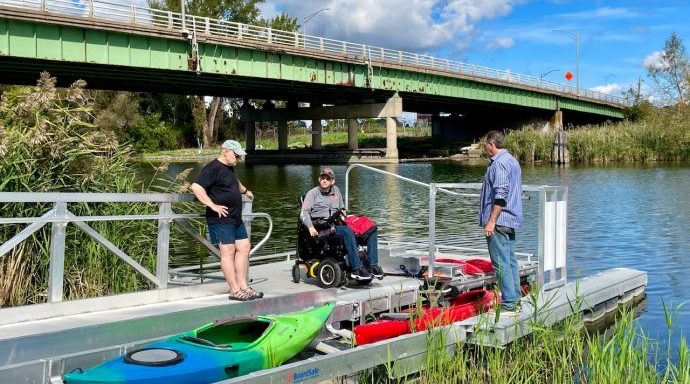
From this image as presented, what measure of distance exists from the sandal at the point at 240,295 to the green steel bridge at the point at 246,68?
2685 cm

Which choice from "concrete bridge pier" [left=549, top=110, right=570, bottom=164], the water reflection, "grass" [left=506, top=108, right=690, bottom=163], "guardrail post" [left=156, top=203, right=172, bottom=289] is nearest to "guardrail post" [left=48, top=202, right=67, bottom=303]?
"guardrail post" [left=156, top=203, right=172, bottom=289]

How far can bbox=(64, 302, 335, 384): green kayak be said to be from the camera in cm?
525

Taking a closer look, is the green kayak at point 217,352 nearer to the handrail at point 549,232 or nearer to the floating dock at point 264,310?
the floating dock at point 264,310

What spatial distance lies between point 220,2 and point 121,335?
75.9 metres

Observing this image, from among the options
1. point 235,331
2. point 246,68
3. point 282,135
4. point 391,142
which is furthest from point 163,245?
point 282,135

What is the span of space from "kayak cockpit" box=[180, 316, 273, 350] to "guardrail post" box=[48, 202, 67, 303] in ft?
5.83

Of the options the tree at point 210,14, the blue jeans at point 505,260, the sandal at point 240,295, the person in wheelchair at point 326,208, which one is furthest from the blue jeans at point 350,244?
the tree at point 210,14

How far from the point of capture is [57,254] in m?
7.09

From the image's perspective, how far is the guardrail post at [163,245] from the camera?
8039 millimetres

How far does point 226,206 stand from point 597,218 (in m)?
15.9

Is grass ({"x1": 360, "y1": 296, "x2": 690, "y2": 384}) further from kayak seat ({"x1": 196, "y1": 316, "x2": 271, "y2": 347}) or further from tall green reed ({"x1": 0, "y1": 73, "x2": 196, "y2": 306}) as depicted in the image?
tall green reed ({"x1": 0, "y1": 73, "x2": 196, "y2": 306})

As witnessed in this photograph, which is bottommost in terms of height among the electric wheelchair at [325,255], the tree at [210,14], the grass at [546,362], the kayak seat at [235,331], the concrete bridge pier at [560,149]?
the grass at [546,362]

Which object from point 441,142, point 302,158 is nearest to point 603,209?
point 302,158

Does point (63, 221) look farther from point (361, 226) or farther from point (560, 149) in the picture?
point (560, 149)
